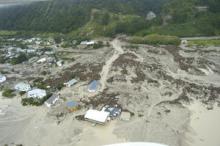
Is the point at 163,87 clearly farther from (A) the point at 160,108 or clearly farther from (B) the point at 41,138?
(B) the point at 41,138

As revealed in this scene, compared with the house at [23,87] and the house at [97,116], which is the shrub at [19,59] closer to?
the house at [23,87]

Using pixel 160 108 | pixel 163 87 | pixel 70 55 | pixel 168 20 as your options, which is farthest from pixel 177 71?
pixel 168 20

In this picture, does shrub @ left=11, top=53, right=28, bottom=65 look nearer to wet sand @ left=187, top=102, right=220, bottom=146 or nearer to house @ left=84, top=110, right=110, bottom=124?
house @ left=84, top=110, right=110, bottom=124

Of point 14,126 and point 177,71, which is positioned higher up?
point 177,71

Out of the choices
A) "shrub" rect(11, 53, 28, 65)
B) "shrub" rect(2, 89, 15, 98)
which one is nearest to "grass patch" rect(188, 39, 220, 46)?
"shrub" rect(11, 53, 28, 65)

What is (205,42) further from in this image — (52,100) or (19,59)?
(19,59)

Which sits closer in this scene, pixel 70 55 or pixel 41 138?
pixel 41 138

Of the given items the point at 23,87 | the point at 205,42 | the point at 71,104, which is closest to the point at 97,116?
the point at 71,104

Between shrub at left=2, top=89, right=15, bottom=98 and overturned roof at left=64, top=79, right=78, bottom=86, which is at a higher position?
overturned roof at left=64, top=79, right=78, bottom=86
